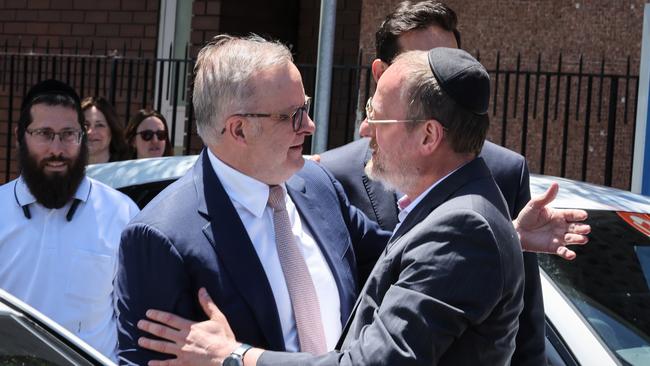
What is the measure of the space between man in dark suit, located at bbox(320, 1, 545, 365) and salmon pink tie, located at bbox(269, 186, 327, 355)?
1.80 feet

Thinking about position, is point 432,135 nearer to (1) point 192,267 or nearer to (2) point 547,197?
(2) point 547,197

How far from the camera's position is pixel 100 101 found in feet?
21.5

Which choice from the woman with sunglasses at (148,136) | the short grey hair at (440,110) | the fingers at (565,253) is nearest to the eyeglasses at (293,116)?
the short grey hair at (440,110)

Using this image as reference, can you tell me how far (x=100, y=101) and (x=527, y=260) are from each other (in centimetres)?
454

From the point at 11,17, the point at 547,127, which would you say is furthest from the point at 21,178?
the point at 11,17

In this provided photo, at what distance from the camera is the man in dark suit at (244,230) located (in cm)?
228

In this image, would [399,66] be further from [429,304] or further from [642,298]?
[642,298]

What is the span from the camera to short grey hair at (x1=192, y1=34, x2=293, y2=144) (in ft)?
8.05

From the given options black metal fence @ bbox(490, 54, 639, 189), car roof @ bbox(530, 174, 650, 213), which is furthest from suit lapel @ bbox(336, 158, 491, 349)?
black metal fence @ bbox(490, 54, 639, 189)

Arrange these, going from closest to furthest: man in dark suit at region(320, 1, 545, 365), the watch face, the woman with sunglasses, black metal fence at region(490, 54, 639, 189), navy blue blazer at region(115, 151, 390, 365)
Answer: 1. the watch face
2. navy blue blazer at region(115, 151, 390, 365)
3. man in dark suit at region(320, 1, 545, 365)
4. the woman with sunglasses
5. black metal fence at region(490, 54, 639, 189)

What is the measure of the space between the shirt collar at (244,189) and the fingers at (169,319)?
379 millimetres

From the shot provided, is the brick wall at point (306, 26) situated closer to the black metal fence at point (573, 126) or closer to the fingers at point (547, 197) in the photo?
the black metal fence at point (573, 126)

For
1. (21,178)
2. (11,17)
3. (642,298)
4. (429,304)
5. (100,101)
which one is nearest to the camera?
(429,304)

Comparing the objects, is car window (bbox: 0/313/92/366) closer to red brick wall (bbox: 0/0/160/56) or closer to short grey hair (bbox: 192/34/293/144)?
short grey hair (bbox: 192/34/293/144)
